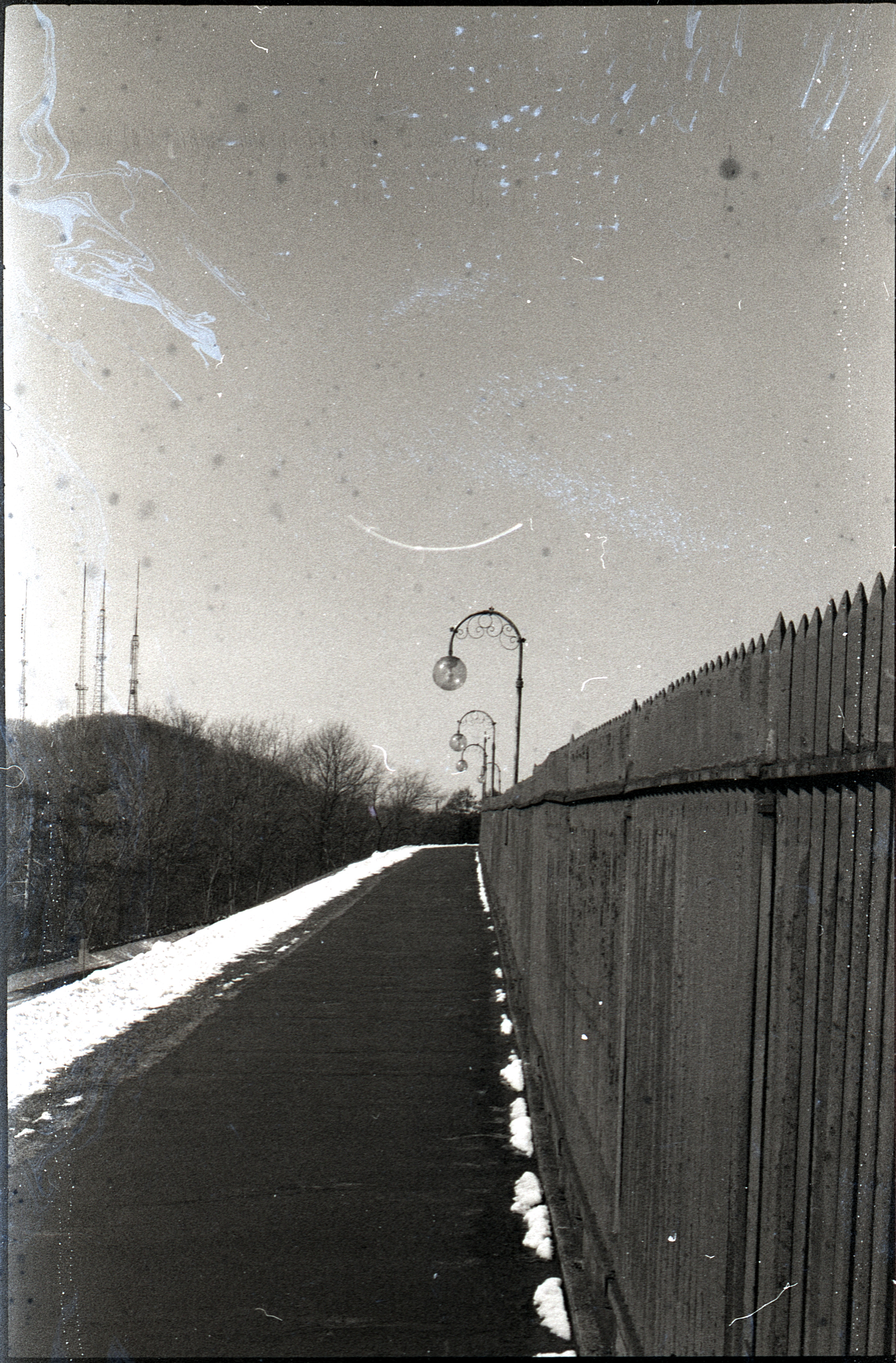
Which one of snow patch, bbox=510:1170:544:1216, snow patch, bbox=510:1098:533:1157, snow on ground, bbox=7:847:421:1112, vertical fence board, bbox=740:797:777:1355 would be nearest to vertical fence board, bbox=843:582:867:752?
vertical fence board, bbox=740:797:777:1355

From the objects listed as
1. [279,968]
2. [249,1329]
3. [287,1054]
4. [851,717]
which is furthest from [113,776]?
[851,717]

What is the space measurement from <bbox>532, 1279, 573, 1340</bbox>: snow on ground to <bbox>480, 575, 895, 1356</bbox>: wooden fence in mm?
159

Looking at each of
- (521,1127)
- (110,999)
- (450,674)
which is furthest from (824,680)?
(450,674)

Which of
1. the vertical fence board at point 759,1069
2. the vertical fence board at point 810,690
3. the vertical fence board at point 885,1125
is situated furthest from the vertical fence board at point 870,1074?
the vertical fence board at point 759,1069

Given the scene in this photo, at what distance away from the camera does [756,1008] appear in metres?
1.93

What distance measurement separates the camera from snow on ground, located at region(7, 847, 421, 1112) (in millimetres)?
6684

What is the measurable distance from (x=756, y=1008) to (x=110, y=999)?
7.56 m

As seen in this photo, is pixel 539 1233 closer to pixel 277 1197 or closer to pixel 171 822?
pixel 277 1197

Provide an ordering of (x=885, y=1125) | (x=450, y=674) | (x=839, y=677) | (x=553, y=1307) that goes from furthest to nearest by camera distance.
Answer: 1. (x=450, y=674)
2. (x=553, y=1307)
3. (x=839, y=677)
4. (x=885, y=1125)

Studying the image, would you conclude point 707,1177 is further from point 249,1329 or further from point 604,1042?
point 249,1329

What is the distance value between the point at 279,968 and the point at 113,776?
28696mm

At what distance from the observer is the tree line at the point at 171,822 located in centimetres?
1062

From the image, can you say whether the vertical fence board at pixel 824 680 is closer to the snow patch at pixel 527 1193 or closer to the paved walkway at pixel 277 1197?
the paved walkway at pixel 277 1197

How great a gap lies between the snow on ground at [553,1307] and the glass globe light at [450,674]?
36.9ft
